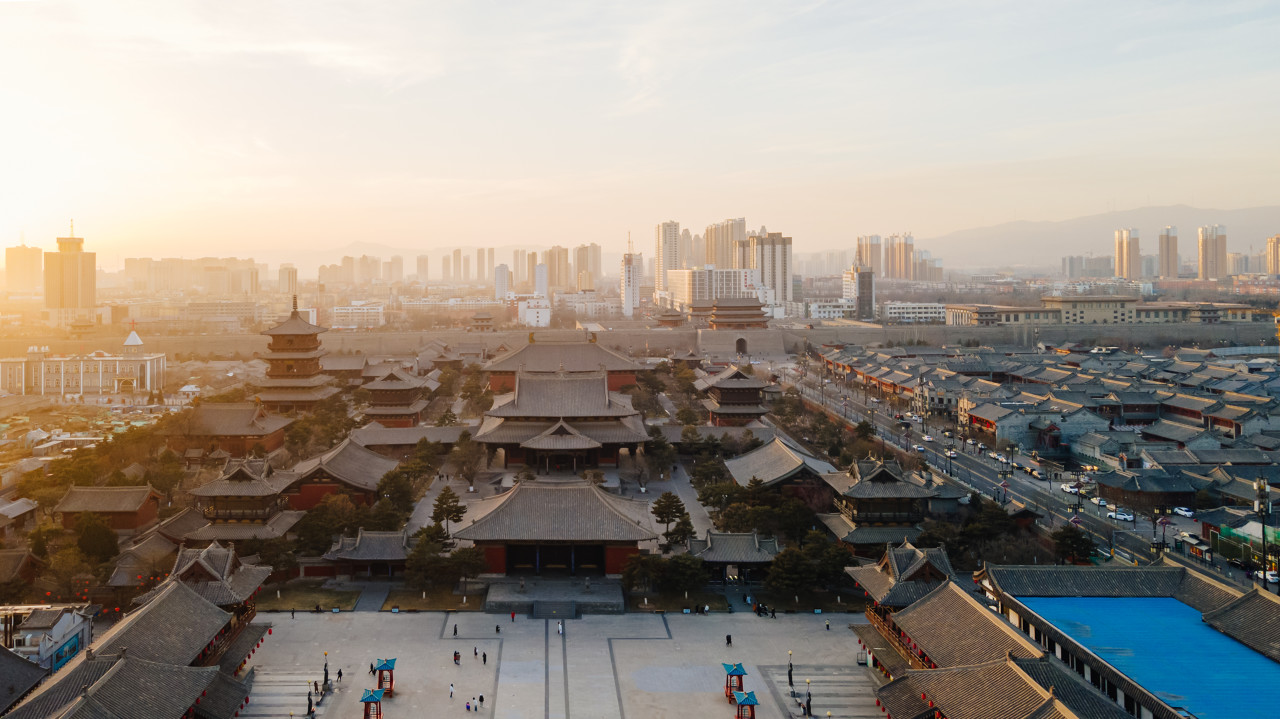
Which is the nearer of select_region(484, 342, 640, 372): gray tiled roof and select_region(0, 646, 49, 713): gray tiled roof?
select_region(0, 646, 49, 713): gray tiled roof

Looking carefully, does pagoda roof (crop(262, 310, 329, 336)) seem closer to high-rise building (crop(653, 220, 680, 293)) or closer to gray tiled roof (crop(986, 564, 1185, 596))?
gray tiled roof (crop(986, 564, 1185, 596))

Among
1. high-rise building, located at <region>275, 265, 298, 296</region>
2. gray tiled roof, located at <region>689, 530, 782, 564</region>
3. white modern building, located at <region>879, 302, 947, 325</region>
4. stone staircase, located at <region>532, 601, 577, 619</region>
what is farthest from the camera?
high-rise building, located at <region>275, 265, 298, 296</region>

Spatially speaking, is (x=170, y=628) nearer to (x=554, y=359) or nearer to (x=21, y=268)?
(x=554, y=359)

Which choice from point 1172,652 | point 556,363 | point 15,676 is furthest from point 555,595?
point 556,363

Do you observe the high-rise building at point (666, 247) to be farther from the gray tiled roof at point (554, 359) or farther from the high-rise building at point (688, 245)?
the gray tiled roof at point (554, 359)

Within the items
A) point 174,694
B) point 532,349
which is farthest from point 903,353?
point 174,694

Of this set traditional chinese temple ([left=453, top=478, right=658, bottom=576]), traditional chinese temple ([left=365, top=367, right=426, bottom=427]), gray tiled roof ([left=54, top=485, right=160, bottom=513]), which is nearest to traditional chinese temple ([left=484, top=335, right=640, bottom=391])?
traditional chinese temple ([left=365, top=367, right=426, bottom=427])
